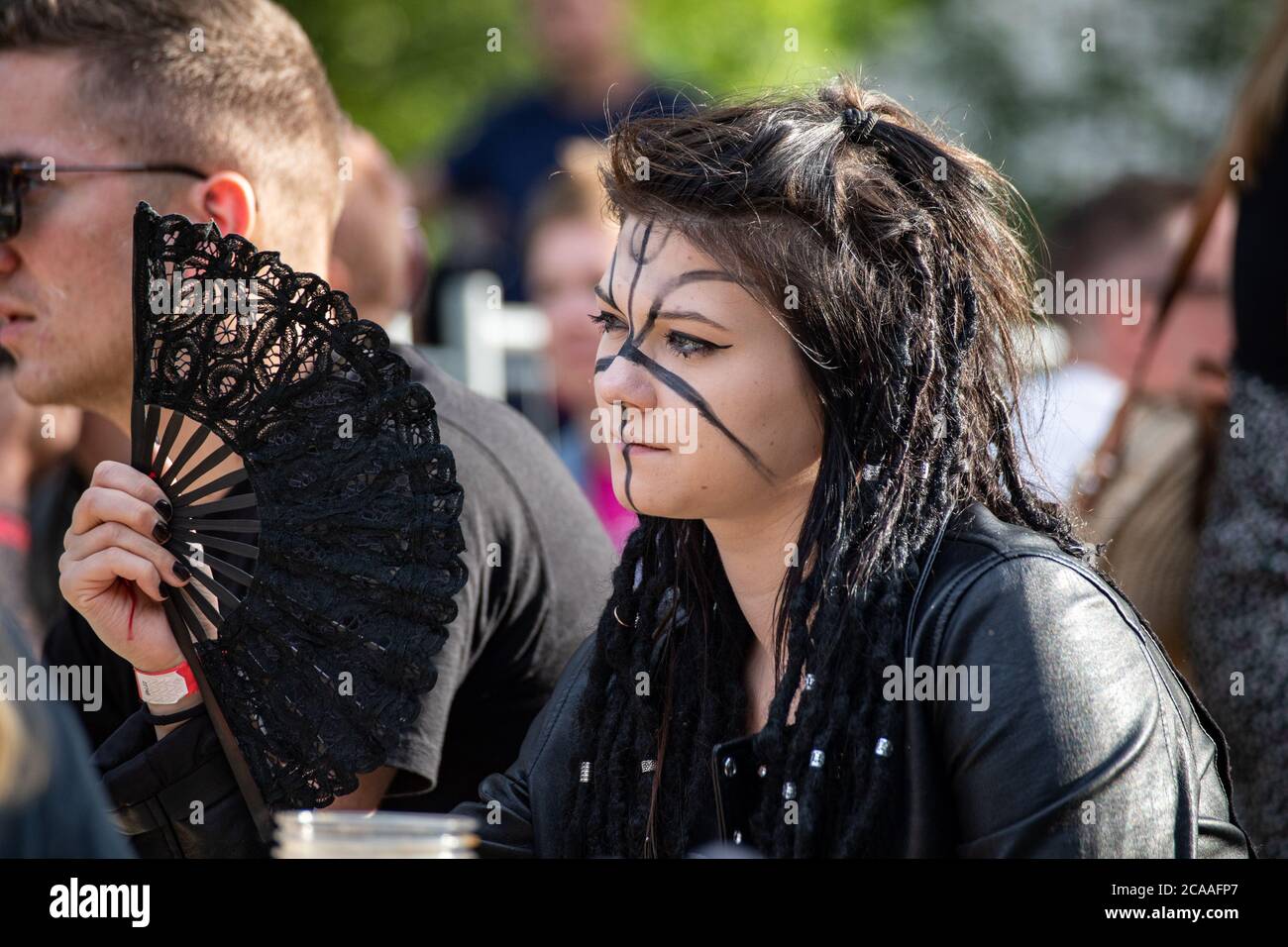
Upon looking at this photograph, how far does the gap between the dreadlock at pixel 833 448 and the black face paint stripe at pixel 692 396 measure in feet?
0.35

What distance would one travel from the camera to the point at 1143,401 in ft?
12.1

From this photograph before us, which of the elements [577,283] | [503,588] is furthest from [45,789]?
[577,283]

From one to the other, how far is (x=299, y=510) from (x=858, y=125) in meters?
1.02

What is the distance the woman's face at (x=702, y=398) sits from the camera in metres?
2.15

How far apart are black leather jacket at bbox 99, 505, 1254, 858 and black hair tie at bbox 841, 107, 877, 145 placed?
0.59m

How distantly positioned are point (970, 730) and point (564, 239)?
2898 mm

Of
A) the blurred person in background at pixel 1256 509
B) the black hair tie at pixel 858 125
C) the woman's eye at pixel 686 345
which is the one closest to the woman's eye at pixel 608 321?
the woman's eye at pixel 686 345

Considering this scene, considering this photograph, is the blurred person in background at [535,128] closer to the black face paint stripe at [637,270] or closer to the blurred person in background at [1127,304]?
the blurred person in background at [1127,304]

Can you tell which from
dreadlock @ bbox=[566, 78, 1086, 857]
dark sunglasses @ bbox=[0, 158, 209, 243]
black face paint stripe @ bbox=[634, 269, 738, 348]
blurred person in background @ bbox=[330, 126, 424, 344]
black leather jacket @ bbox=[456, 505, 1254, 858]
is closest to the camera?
black leather jacket @ bbox=[456, 505, 1254, 858]

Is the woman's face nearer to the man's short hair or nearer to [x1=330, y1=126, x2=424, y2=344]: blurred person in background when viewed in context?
the man's short hair

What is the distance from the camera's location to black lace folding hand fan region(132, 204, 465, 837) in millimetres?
2217

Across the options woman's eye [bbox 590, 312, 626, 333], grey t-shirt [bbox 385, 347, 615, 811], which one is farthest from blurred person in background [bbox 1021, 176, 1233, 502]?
woman's eye [bbox 590, 312, 626, 333]

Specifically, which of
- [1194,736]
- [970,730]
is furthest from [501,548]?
[1194,736]
